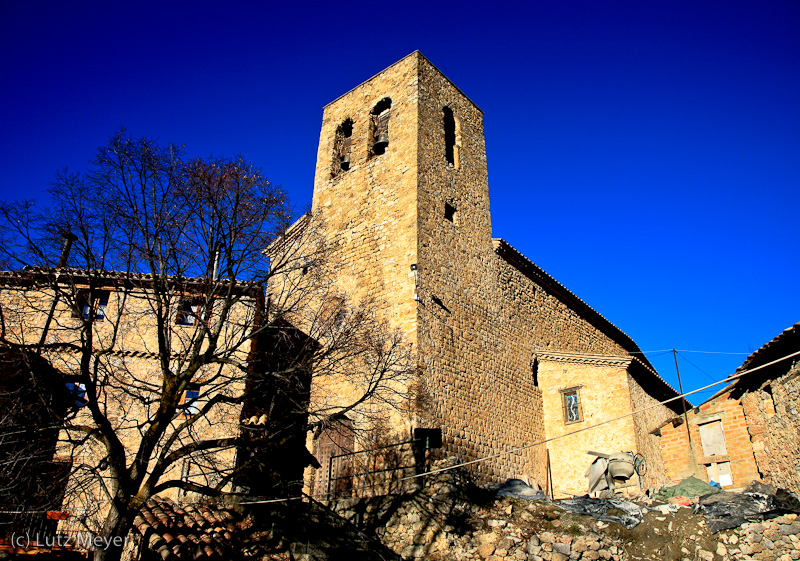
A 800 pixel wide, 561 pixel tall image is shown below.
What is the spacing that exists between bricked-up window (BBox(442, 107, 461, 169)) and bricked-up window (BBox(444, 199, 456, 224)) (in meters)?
2.11

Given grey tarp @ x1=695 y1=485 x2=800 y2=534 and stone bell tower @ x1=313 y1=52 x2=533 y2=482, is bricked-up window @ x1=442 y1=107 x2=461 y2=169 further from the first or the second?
grey tarp @ x1=695 y1=485 x2=800 y2=534

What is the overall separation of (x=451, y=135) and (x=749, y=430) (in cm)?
1239

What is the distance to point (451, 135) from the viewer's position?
1870 centimetres

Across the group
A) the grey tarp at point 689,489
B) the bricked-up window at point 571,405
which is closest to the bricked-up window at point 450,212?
the bricked-up window at point 571,405

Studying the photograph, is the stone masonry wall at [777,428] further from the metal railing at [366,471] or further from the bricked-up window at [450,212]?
the bricked-up window at [450,212]

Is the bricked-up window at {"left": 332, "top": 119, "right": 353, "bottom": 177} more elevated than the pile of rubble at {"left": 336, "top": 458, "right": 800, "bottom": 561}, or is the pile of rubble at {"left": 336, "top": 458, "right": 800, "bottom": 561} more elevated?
the bricked-up window at {"left": 332, "top": 119, "right": 353, "bottom": 177}

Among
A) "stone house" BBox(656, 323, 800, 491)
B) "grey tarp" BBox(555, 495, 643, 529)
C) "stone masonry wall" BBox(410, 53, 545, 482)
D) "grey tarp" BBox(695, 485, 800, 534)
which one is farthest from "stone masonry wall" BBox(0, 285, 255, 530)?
"stone house" BBox(656, 323, 800, 491)

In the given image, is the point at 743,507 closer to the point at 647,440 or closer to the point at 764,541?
the point at 764,541

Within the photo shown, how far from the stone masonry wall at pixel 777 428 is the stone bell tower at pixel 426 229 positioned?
5846 mm

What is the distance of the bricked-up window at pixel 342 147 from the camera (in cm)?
1862

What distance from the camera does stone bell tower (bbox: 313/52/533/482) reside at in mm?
13719

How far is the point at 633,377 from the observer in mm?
15547

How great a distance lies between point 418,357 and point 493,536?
165 inches

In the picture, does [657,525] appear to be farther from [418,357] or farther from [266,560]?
[266,560]
